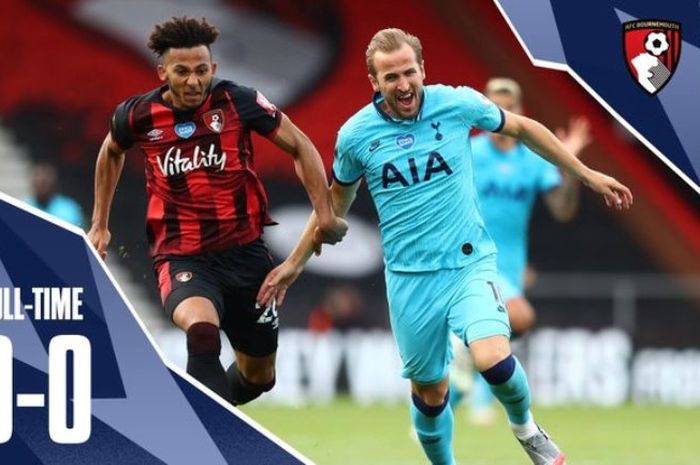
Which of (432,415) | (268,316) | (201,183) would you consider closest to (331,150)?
(268,316)

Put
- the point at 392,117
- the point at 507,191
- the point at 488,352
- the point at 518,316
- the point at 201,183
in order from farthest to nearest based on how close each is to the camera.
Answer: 1. the point at 507,191
2. the point at 518,316
3. the point at 201,183
4. the point at 392,117
5. the point at 488,352

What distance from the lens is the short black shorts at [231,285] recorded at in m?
8.54

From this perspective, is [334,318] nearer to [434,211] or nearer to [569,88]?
[569,88]

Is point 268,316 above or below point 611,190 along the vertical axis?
below

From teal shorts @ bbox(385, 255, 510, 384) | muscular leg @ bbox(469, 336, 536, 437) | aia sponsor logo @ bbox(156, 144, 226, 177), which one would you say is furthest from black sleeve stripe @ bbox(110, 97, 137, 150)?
muscular leg @ bbox(469, 336, 536, 437)

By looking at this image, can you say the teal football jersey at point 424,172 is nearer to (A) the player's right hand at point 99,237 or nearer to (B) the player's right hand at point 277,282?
(B) the player's right hand at point 277,282

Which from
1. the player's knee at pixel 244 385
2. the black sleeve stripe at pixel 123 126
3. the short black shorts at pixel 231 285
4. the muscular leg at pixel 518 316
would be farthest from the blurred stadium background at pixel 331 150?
the black sleeve stripe at pixel 123 126

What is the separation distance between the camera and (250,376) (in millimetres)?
9500

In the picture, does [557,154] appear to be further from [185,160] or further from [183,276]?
[183,276]

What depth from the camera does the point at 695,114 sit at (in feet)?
26.4

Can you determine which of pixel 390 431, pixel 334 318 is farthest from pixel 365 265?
pixel 390 431

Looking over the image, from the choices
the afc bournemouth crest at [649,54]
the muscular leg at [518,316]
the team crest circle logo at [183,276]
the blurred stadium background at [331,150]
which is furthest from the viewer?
the blurred stadium background at [331,150]

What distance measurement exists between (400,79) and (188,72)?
1.06 m

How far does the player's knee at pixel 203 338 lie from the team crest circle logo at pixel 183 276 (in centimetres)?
38
